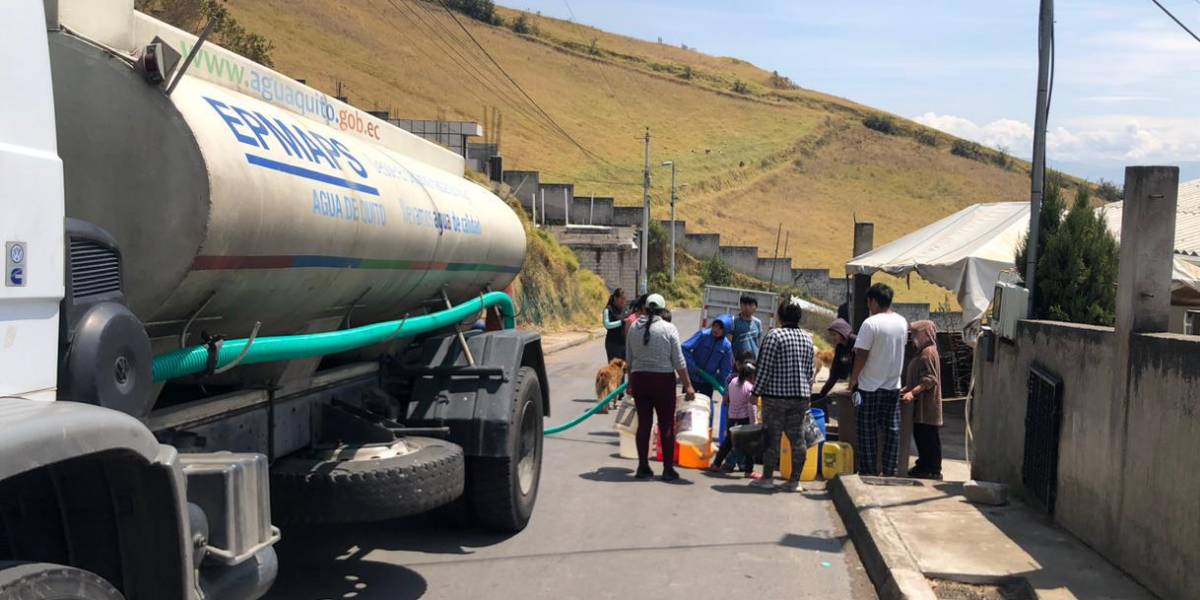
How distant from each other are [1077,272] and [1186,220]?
653 cm

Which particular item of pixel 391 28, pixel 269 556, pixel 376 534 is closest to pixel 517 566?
pixel 376 534

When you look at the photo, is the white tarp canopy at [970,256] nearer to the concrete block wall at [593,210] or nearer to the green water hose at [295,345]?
the green water hose at [295,345]

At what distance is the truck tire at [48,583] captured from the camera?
8.41 feet

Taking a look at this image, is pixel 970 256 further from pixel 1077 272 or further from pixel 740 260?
pixel 740 260

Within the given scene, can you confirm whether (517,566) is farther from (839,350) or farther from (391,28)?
(391,28)

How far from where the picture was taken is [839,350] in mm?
10367

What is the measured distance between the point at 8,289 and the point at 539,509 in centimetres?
602

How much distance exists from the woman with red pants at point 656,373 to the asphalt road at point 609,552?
416 millimetres

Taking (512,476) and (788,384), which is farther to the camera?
(788,384)

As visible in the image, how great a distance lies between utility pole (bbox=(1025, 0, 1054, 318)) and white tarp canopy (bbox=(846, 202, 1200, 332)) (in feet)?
7.26

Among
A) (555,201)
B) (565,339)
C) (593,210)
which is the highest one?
(555,201)

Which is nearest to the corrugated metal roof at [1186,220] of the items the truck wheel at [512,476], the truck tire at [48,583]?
the truck wheel at [512,476]

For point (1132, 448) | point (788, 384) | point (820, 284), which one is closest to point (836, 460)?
point (788, 384)

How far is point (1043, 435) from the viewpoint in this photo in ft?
26.4
